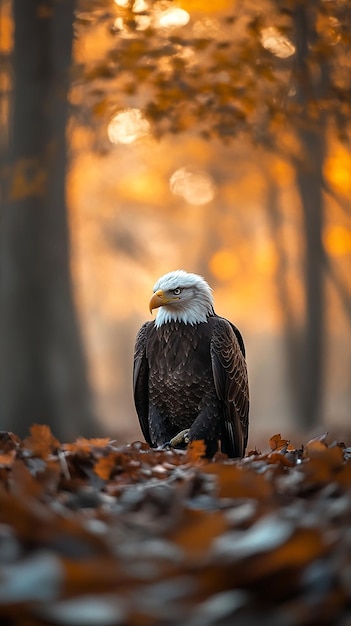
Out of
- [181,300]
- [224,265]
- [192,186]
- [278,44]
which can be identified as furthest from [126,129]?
[181,300]

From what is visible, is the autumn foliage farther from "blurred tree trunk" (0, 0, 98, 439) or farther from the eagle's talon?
"blurred tree trunk" (0, 0, 98, 439)

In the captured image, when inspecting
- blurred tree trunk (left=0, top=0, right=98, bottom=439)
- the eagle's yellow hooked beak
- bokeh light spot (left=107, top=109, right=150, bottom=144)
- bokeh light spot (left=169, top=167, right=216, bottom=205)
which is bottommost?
the eagle's yellow hooked beak

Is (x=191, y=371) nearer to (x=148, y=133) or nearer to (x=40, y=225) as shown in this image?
(x=40, y=225)

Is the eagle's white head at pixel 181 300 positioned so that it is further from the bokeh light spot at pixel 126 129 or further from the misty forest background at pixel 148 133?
the bokeh light spot at pixel 126 129

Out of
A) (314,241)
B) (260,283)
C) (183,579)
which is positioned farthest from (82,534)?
(260,283)

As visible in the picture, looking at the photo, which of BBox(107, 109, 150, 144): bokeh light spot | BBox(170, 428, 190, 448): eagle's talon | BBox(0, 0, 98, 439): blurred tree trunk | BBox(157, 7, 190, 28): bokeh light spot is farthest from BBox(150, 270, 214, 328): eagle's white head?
BBox(107, 109, 150, 144): bokeh light spot

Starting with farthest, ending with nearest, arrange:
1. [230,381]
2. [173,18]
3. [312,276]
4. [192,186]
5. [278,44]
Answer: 1. [192,186]
2. [312,276]
3. [173,18]
4. [278,44]
5. [230,381]

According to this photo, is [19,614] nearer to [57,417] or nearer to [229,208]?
[57,417]

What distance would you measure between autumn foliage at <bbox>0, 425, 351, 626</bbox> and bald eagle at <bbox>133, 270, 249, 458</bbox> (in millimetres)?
2970

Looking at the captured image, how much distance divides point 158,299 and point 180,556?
161 inches

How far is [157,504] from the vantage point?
8.54ft

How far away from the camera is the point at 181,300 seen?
595 centimetres

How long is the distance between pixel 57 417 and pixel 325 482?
7.94m

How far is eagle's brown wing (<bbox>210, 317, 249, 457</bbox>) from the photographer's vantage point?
572cm
